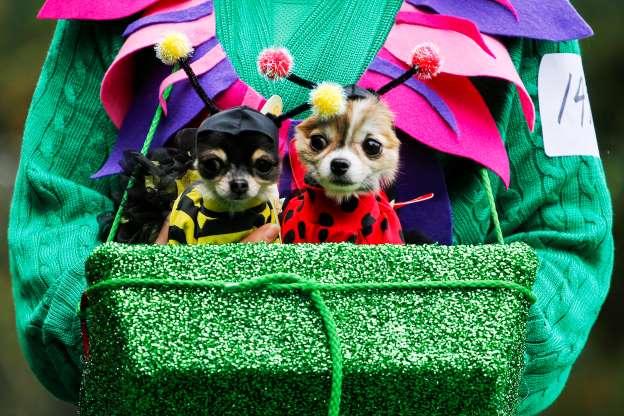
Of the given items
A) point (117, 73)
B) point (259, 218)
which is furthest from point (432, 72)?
point (117, 73)

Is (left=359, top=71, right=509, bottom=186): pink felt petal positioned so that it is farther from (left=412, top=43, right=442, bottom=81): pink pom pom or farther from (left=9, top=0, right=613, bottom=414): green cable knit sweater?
(left=412, top=43, right=442, bottom=81): pink pom pom

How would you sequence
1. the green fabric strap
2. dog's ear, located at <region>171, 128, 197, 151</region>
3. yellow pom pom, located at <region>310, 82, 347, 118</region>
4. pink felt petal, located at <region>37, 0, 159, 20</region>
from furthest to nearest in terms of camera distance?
pink felt petal, located at <region>37, 0, 159, 20</region> → dog's ear, located at <region>171, 128, 197, 151</region> → yellow pom pom, located at <region>310, 82, 347, 118</region> → the green fabric strap

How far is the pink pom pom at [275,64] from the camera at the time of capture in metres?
1.53

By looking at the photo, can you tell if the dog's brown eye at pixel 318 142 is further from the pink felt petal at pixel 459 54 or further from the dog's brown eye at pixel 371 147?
the pink felt petal at pixel 459 54

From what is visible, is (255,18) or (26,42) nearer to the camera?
(255,18)

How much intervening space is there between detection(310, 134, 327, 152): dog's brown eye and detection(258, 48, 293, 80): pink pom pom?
9 cm

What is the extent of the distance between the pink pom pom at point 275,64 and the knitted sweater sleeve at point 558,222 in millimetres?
520

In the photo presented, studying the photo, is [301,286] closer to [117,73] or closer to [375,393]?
[375,393]

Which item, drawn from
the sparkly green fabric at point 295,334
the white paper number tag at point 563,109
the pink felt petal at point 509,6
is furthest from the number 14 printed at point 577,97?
the sparkly green fabric at point 295,334

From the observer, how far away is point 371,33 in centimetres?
176

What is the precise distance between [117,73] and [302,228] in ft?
1.49

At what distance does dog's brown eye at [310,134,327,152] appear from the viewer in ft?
5.16

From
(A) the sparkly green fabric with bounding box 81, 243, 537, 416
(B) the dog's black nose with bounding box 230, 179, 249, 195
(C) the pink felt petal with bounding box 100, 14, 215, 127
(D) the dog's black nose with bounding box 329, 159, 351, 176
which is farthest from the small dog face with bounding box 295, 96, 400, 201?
(C) the pink felt petal with bounding box 100, 14, 215, 127

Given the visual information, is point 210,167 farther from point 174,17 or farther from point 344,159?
point 174,17
